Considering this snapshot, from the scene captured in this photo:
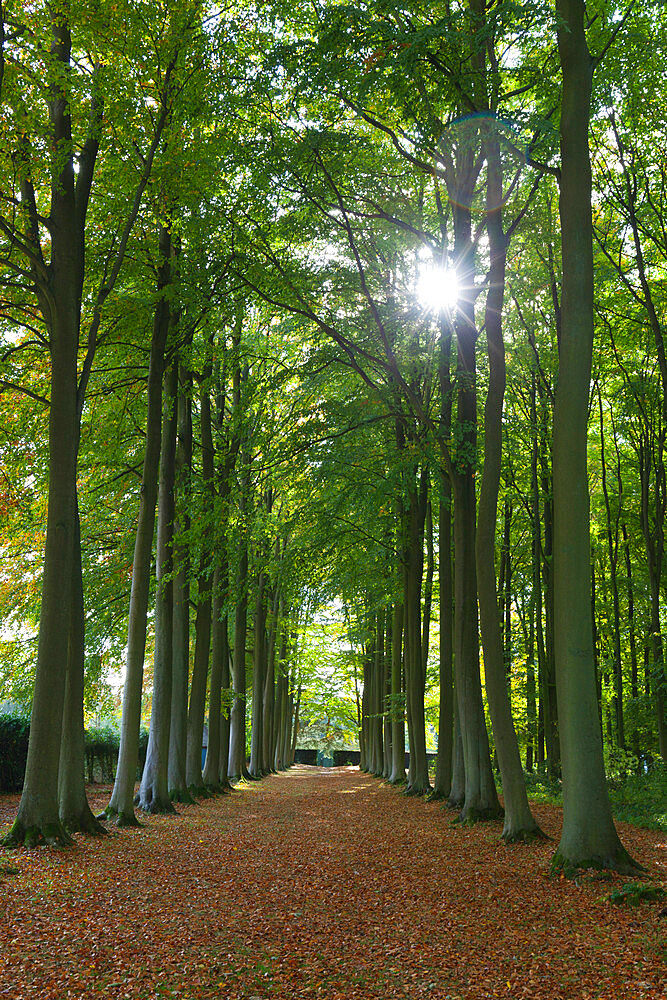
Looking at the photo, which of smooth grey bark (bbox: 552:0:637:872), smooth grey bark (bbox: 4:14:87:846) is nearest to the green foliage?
smooth grey bark (bbox: 552:0:637:872)

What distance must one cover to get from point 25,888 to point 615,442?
643 inches

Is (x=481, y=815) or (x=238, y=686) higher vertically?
(x=238, y=686)

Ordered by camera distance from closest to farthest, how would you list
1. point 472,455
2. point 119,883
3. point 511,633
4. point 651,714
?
point 119,883 < point 472,455 < point 651,714 < point 511,633

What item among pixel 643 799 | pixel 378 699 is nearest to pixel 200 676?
pixel 643 799

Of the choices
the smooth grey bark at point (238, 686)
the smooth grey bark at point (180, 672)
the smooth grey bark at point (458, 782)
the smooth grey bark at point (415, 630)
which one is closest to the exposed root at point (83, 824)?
the smooth grey bark at point (180, 672)

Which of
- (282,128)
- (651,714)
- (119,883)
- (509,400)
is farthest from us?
(651,714)

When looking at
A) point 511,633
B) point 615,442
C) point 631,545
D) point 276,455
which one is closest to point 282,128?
point 276,455

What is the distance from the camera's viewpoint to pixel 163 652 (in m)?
13.2

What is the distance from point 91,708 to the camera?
67.4 feet

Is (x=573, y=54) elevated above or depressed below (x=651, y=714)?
above

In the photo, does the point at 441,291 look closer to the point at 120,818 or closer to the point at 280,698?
the point at 120,818

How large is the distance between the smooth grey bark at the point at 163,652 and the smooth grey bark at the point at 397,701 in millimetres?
9646

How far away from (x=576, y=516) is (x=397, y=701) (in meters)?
16.6

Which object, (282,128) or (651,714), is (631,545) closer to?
(651,714)
